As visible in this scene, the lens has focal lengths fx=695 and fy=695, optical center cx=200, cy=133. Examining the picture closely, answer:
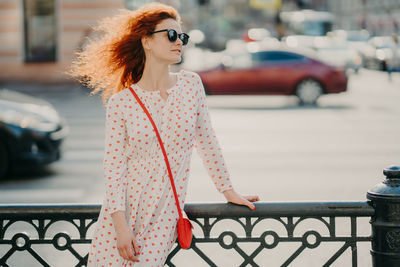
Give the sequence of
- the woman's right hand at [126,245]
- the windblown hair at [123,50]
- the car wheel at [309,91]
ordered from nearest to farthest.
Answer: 1. the woman's right hand at [126,245]
2. the windblown hair at [123,50]
3. the car wheel at [309,91]

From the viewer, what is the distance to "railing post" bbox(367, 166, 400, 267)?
312 cm

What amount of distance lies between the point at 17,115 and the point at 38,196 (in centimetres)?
152

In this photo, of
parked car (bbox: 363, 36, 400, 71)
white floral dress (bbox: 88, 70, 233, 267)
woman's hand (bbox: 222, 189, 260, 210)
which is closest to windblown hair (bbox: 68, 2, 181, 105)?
white floral dress (bbox: 88, 70, 233, 267)

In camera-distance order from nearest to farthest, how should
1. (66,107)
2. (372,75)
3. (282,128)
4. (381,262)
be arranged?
(381,262), (282,128), (66,107), (372,75)

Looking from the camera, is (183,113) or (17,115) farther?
(17,115)

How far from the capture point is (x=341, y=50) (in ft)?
99.5

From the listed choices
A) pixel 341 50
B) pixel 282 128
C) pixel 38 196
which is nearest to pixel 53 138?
pixel 38 196

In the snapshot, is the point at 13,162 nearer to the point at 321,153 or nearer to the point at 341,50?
the point at 321,153

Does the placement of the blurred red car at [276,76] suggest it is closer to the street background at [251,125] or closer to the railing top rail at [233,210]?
the street background at [251,125]

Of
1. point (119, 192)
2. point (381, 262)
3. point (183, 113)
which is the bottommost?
point (381, 262)

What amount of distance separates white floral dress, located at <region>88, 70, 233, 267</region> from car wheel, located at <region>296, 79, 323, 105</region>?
593 inches

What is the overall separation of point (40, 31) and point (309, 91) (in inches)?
442

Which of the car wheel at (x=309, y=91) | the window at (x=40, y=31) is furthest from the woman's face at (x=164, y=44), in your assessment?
the window at (x=40, y=31)

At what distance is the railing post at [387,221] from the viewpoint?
312cm
